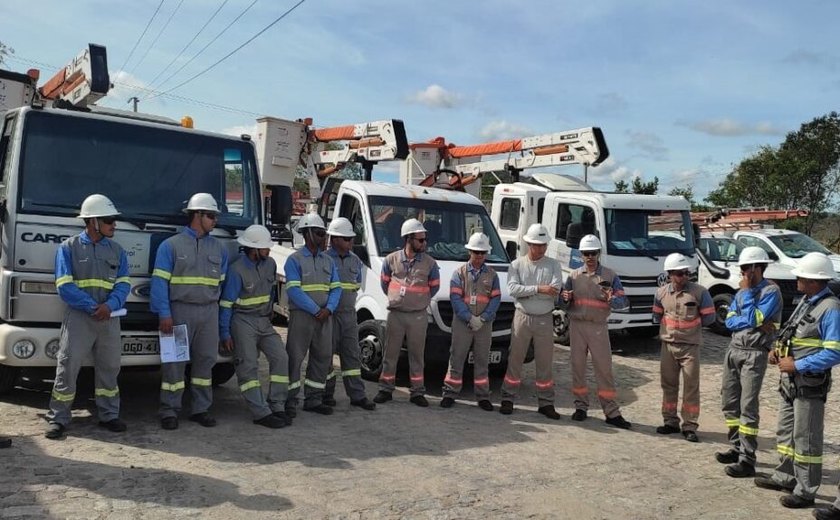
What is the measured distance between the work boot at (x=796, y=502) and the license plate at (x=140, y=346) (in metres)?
4.86

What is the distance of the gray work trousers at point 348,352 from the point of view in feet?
22.0

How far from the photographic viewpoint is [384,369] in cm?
706

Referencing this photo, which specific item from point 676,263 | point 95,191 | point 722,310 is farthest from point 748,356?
point 722,310

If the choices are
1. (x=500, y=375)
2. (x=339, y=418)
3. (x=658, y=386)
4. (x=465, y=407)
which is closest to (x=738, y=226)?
(x=658, y=386)

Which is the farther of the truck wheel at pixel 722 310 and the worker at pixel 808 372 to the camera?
the truck wheel at pixel 722 310

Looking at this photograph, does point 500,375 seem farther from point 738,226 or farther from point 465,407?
point 738,226

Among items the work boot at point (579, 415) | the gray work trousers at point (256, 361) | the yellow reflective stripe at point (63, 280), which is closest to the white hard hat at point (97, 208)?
the yellow reflective stripe at point (63, 280)

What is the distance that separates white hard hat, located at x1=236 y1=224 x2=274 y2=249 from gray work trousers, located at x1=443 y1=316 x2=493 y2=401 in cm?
213

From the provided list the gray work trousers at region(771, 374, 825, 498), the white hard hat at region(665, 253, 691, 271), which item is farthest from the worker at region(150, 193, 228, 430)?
the gray work trousers at region(771, 374, 825, 498)

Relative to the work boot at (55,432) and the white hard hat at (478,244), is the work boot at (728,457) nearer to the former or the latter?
the white hard hat at (478,244)

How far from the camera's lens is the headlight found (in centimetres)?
520

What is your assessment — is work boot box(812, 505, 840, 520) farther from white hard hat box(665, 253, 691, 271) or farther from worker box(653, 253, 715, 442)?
white hard hat box(665, 253, 691, 271)

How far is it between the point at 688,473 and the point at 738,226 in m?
13.1

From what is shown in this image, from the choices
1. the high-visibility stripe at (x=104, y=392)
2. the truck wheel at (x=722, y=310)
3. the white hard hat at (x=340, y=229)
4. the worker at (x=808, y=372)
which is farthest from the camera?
the truck wheel at (x=722, y=310)
